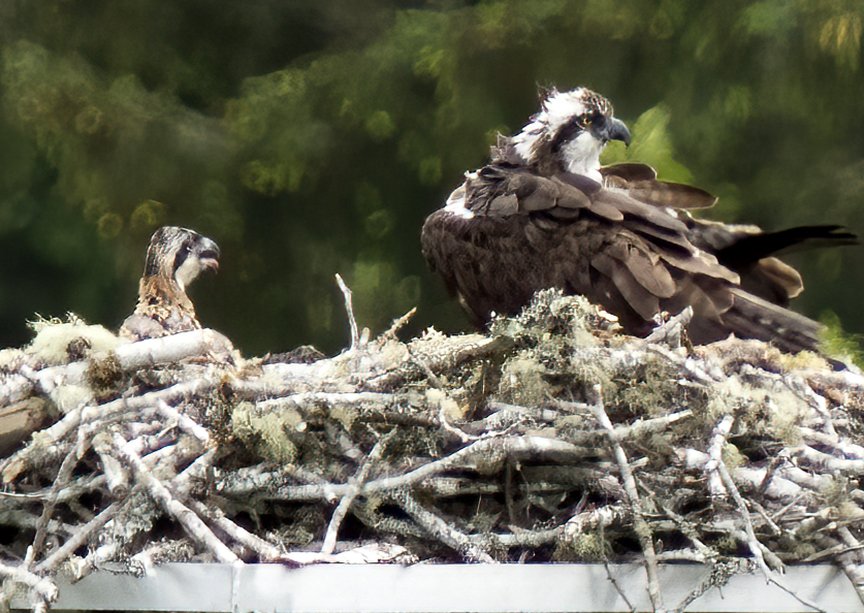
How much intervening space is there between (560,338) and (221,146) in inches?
89.7

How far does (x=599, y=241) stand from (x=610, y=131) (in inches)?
21.5

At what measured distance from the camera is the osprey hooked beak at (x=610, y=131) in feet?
12.1

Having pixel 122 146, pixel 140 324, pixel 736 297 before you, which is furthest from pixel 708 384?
pixel 122 146

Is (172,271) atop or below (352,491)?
atop

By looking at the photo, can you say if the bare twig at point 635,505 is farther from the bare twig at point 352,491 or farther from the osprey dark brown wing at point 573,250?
the osprey dark brown wing at point 573,250

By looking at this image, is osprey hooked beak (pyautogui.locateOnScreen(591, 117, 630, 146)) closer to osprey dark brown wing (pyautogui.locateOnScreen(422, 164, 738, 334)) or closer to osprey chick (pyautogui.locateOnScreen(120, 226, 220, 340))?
osprey dark brown wing (pyautogui.locateOnScreen(422, 164, 738, 334))

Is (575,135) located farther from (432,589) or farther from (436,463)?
(432,589)

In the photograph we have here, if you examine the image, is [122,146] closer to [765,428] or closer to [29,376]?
[29,376]

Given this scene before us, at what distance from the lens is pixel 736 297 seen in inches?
128

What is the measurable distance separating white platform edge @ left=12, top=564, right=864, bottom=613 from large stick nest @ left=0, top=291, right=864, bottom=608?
33 mm

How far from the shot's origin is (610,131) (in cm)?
367

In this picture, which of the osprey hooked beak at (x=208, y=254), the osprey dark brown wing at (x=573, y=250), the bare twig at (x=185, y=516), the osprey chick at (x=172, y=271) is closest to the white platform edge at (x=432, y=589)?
the bare twig at (x=185, y=516)

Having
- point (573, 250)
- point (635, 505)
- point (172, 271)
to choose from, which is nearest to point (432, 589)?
point (635, 505)

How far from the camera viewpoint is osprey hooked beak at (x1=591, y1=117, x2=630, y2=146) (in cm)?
367
